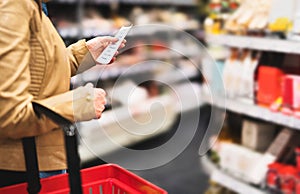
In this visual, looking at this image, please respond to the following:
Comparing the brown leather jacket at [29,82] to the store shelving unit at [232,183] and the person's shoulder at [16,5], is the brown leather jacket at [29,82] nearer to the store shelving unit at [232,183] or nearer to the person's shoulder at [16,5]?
the person's shoulder at [16,5]

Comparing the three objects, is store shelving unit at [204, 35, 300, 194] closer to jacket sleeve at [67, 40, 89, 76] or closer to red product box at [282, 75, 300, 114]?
red product box at [282, 75, 300, 114]

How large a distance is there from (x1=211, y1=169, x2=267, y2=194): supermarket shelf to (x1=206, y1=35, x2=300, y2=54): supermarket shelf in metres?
0.82

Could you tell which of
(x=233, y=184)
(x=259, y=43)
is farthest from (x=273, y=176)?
(x=259, y=43)

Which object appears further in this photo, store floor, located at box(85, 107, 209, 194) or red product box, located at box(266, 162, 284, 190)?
store floor, located at box(85, 107, 209, 194)

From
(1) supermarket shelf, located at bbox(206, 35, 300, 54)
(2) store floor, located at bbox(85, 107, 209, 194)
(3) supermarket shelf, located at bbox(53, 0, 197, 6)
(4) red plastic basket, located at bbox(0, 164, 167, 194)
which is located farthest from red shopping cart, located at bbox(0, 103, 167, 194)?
(3) supermarket shelf, located at bbox(53, 0, 197, 6)

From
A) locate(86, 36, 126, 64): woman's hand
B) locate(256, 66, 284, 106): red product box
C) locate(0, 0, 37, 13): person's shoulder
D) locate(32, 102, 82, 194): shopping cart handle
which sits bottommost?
locate(256, 66, 284, 106): red product box

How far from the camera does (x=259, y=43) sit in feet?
6.63

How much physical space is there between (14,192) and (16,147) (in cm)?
13

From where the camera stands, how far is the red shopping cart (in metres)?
0.82

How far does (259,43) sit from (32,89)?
4.73ft

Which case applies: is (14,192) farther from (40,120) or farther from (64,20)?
(64,20)

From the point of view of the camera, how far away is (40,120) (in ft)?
2.81

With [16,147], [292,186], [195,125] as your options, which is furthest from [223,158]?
[16,147]

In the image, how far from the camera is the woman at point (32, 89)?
0.81m
